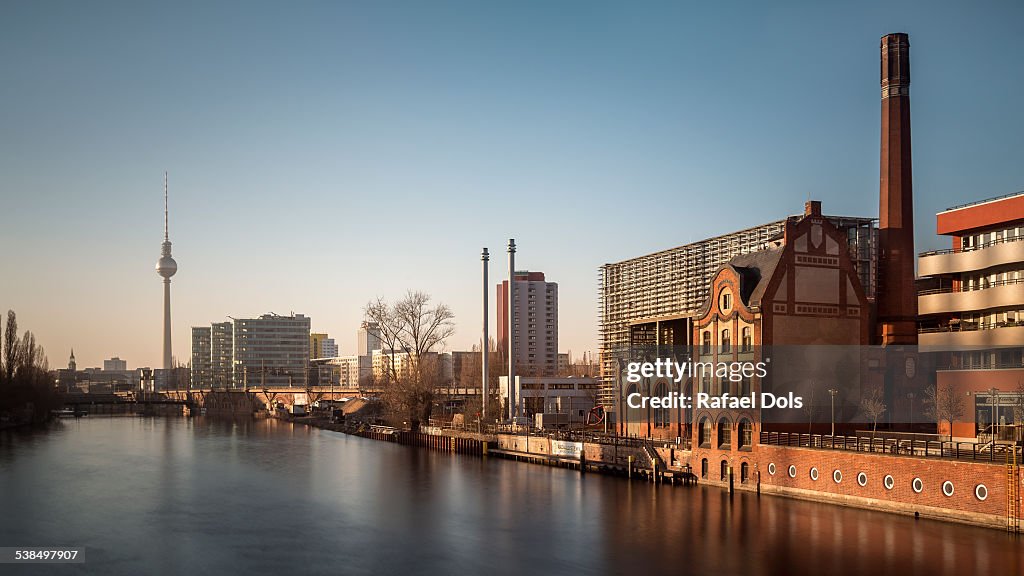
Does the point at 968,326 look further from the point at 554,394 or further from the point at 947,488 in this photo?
the point at 554,394

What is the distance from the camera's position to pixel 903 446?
52.8m

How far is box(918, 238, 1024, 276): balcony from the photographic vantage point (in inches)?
2566

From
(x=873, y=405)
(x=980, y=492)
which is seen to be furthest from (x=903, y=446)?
(x=873, y=405)

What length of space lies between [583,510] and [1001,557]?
2540 centimetres

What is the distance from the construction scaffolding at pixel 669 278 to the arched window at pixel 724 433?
85.5 feet

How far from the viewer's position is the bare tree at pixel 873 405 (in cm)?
6372

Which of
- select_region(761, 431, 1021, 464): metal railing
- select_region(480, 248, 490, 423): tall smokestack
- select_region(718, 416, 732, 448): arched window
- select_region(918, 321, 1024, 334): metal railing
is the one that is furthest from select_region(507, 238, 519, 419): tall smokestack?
select_region(761, 431, 1021, 464): metal railing

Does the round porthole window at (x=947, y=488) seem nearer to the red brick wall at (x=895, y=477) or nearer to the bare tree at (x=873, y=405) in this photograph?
the red brick wall at (x=895, y=477)

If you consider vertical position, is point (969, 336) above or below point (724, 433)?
above

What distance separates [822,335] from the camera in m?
67.4

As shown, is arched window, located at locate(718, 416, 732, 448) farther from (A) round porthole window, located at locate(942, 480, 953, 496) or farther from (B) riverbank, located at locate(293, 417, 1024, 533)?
(A) round porthole window, located at locate(942, 480, 953, 496)

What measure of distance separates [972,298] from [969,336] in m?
3.18

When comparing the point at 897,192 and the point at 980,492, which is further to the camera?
the point at 897,192

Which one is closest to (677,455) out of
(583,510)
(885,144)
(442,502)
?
(583,510)
